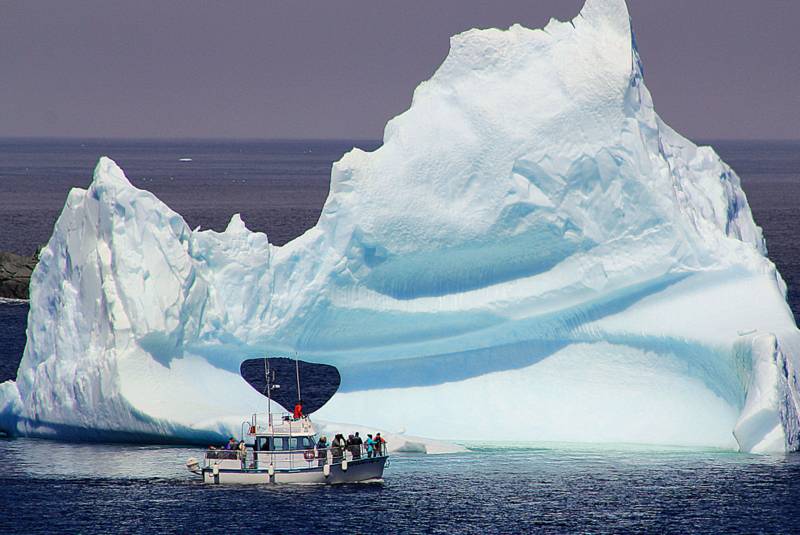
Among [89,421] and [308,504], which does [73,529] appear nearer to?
[308,504]

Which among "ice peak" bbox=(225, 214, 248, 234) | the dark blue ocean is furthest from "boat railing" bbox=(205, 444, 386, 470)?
"ice peak" bbox=(225, 214, 248, 234)

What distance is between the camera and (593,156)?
40.4 m

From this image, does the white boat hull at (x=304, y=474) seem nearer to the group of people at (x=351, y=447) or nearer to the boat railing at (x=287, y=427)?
the group of people at (x=351, y=447)

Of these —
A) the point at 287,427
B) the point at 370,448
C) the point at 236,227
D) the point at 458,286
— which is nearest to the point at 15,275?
the point at 236,227

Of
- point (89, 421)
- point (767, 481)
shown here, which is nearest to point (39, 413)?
point (89, 421)

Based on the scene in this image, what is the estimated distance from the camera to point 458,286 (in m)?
41.3

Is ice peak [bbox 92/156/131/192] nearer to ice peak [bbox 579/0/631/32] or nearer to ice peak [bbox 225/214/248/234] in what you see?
ice peak [bbox 225/214/248/234]

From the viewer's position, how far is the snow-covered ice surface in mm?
39562

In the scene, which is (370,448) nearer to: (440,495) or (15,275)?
(440,495)

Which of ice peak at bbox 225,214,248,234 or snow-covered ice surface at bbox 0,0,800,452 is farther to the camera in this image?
ice peak at bbox 225,214,248,234

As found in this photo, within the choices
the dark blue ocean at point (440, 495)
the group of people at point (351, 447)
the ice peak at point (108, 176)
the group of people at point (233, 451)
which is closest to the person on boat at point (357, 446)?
the group of people at point (351, 447)

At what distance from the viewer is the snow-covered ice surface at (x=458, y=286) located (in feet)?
130

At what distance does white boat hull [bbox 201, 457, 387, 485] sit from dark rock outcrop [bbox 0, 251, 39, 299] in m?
35.5

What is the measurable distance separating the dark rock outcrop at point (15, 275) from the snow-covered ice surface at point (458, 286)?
29018 millimetres
